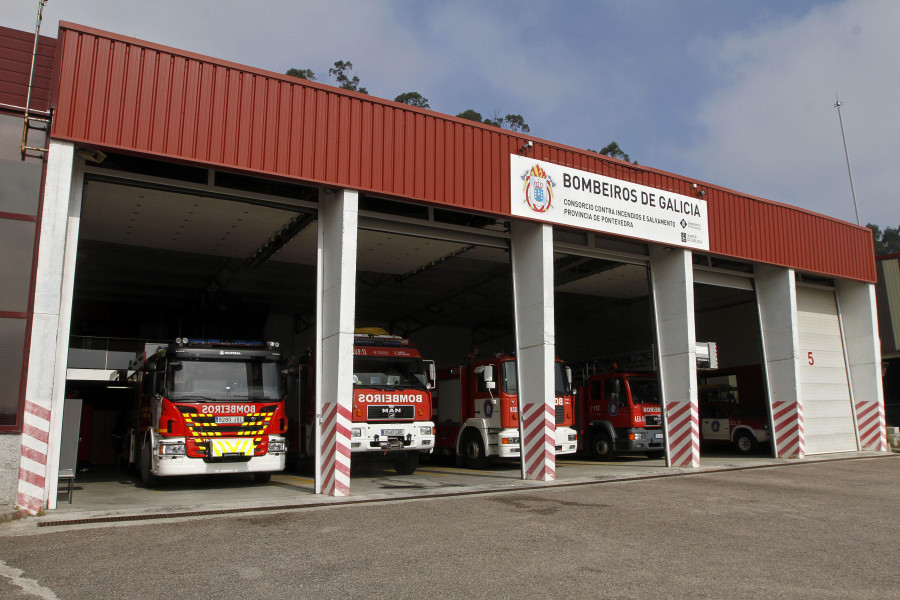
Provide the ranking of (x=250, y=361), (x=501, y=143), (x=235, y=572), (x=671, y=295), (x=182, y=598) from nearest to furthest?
(x=182, y=598), (x=235, y=572), (x=250, y=361), (x=501, y=143), (x=671, y=295)

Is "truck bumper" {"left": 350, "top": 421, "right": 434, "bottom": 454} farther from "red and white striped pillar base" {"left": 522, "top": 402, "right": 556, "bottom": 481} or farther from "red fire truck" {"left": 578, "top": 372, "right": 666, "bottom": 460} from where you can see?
"red fire truck" {"left": 578, "top": 372, "right": 666, "bottom": 460}

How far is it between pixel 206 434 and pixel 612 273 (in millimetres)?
10675

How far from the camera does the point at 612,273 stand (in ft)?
54.1

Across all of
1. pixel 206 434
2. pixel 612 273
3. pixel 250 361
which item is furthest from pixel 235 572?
pixel 612 273

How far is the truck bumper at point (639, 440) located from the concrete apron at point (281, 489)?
0.95 metres

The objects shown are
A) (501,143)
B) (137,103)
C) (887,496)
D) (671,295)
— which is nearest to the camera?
(137,103)

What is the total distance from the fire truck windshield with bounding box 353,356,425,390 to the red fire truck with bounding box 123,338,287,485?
1.47 meters

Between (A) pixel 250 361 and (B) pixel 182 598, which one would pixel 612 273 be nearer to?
(A) pixel 250 361

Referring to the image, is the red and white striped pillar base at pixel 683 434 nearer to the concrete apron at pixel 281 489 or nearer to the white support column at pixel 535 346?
the concrete apron at pixel 281 489

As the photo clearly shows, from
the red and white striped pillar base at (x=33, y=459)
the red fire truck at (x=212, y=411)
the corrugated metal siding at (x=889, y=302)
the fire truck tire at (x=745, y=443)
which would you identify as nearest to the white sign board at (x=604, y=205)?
the red fire truck at (x=212, y=411)

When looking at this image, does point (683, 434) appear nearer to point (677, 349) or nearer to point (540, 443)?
point (677, 349)

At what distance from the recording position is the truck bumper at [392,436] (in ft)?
36.3

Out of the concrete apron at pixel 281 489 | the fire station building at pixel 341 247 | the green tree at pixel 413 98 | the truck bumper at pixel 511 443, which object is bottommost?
the concrete apron at pixel 281 489

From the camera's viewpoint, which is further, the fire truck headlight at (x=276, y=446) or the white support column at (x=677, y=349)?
the white support column at (x=677, y=349)
